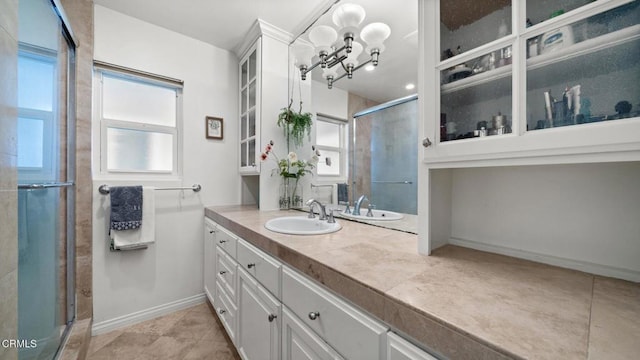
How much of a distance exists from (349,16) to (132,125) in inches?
74.4

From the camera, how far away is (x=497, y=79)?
754 mm

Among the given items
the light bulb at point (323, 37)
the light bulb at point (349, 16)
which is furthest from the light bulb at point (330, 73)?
the light bulb at point (349, 16)

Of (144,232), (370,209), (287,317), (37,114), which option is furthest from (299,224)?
(37,114)

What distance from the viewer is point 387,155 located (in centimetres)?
139

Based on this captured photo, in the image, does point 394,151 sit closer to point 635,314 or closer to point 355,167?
point 355,167

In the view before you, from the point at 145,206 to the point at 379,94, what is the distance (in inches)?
76.8

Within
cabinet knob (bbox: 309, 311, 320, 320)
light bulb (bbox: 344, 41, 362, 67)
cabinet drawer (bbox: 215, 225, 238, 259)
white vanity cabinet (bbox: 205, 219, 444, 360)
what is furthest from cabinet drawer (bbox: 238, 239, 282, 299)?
light bulb (bbox: 344, 41, 362, 67)

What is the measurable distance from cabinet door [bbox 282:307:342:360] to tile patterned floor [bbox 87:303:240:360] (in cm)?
87

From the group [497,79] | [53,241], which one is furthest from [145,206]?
[497,79]

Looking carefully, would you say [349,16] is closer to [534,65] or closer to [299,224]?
[534,65]

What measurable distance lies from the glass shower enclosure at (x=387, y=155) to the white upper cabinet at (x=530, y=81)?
37 cm

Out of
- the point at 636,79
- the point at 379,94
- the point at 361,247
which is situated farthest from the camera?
the point at 379,94

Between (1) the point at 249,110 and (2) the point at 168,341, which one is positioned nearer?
(2) the point at 168,341

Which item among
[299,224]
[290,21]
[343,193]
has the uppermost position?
[290,21]
